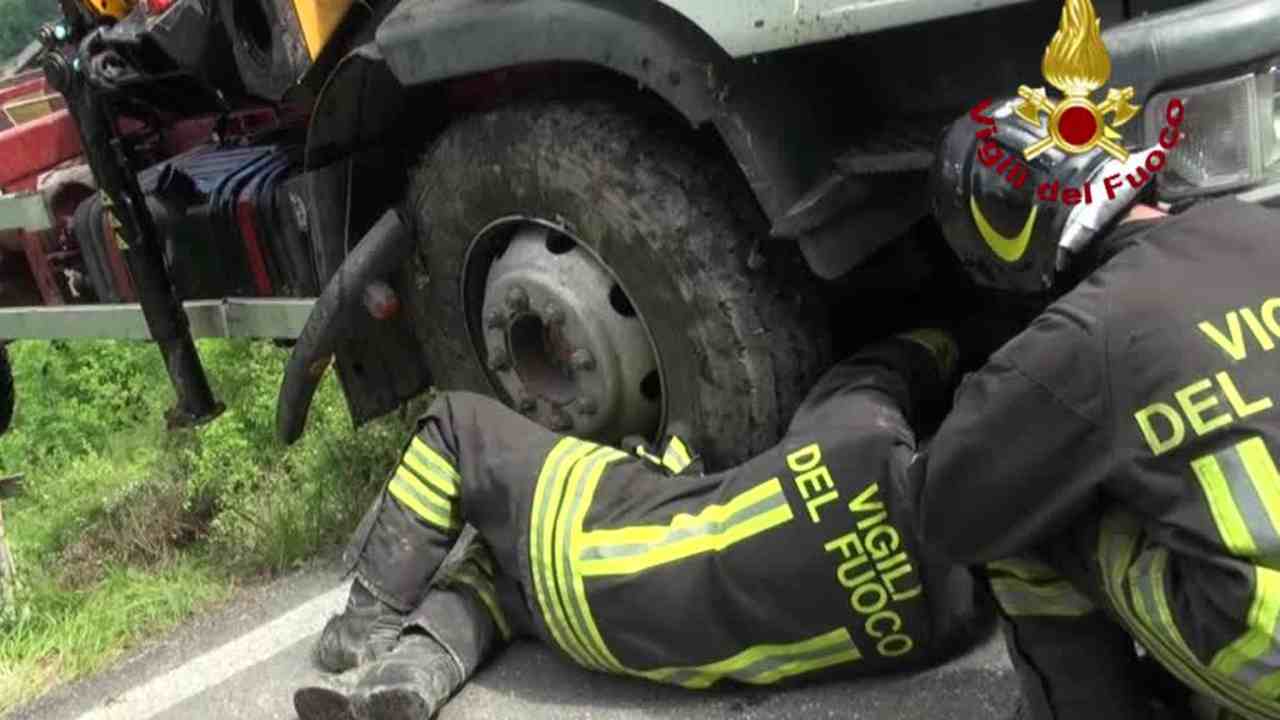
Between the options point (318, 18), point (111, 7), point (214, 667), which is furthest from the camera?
point (111, 7)

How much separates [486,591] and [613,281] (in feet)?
2.35

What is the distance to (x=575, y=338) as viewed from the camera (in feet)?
10.0

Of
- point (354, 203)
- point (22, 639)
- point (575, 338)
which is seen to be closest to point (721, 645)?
point (575, 338)

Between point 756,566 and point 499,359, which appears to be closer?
point 756,566

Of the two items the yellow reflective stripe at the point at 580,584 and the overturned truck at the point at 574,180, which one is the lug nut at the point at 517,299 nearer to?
the overturned truck at the point at 574,180

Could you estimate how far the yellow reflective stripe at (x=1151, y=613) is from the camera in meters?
1.96

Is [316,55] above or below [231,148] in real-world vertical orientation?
above

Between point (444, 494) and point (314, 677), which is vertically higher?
point (444, 494)

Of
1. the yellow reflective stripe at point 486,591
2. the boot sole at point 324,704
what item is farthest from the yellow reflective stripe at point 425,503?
the boot sole at point 324,704

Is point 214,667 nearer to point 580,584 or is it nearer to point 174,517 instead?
point 580,584

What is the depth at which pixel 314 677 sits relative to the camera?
316 centimetres

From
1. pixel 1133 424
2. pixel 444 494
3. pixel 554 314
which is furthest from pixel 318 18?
pixel 1133 424

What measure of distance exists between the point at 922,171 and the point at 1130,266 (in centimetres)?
66

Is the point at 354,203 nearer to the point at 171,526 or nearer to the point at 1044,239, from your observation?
the point at 171,526
